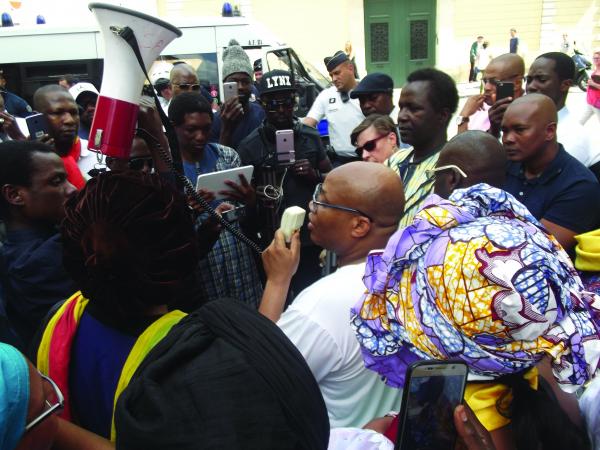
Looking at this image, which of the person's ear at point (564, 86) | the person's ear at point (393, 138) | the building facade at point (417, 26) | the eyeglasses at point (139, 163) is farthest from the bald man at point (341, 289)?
the building facade at point (417, 26)

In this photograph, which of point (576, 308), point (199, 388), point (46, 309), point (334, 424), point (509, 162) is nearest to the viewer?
point (199, 388)

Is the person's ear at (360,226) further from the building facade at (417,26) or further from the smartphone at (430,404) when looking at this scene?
the building facade at (417,26)

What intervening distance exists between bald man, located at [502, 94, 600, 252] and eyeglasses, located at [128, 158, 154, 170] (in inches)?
70.5

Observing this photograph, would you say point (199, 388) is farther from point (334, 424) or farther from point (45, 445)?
point (334, 424)

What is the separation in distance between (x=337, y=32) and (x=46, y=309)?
779 inches

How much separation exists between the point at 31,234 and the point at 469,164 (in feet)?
5.87

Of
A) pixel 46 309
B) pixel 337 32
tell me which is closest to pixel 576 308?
pixel 46 309

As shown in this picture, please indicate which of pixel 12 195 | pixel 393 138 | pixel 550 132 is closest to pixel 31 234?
pixel 12 195

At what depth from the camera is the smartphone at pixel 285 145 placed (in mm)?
3650

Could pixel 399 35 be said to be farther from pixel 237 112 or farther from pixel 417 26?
pixel 237 112

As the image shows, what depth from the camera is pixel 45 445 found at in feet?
3.87

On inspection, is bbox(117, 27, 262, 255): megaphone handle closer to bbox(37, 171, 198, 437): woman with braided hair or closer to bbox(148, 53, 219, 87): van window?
bbox(37, 171, 198, 437): woman with braided hair

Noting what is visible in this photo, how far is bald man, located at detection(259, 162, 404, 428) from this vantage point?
1.71 meters

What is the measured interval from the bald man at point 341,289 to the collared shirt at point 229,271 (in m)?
1.08
